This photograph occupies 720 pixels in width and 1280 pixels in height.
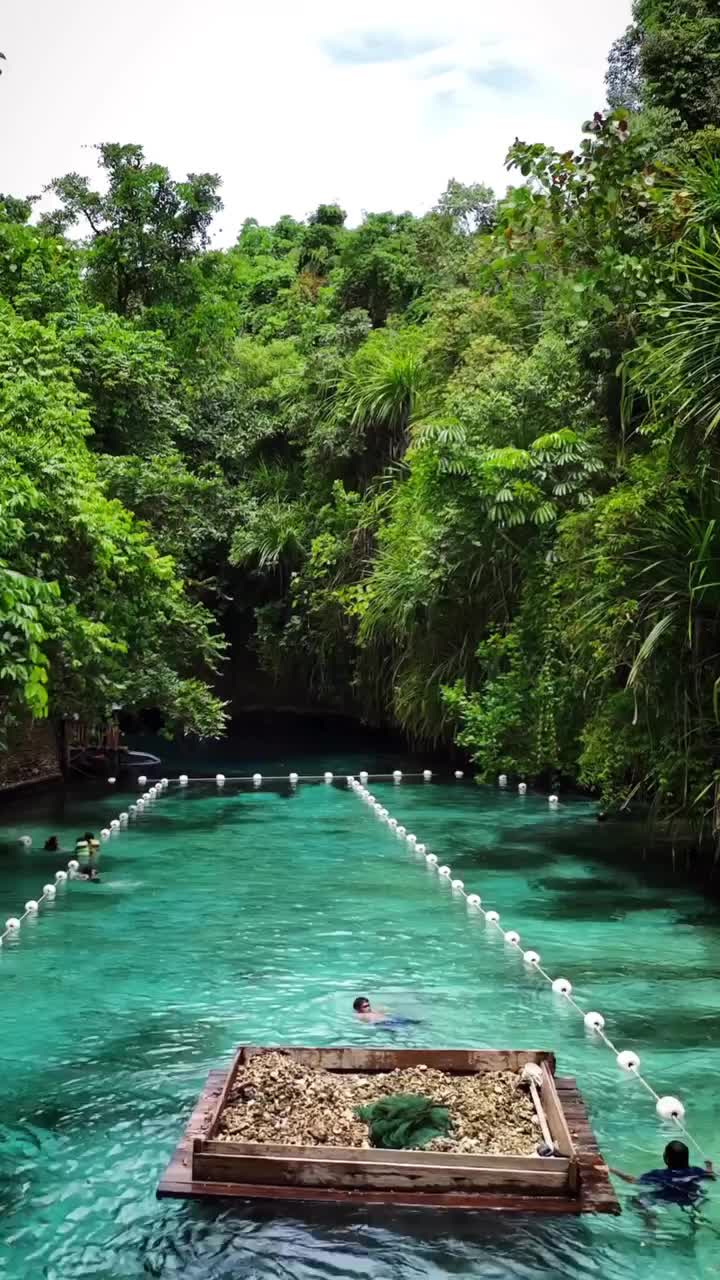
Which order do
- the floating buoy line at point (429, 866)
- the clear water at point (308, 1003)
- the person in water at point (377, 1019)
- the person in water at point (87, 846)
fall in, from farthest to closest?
the person in water at point (87, 846) → the person in water at point (377, 1019) → the floating buoy line at point (429, 866) → the clear water at point (308, 1003)

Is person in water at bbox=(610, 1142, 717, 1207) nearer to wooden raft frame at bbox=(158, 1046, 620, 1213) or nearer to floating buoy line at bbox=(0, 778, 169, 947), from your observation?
wooden raft frame at bbox=(158, 1046, 620, 1213)

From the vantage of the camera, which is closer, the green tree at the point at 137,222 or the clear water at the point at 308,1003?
the clear water at the point at 308,1003

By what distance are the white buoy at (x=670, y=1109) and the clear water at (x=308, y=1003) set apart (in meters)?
0.10

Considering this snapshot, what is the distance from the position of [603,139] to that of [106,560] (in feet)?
21.6

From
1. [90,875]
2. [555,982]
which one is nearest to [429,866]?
[90,875]

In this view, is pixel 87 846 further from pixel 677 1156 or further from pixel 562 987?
pixel 677 1156

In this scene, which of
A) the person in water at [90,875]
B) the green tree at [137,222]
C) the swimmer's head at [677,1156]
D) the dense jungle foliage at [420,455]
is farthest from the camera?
the green tree at [137,222]

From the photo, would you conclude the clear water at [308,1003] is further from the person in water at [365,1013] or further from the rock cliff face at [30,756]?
the rock cliff face at [30,756]

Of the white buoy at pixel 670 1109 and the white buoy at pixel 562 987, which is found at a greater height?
the white buoy at pixel 562 987

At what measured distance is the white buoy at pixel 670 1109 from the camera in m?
6.22

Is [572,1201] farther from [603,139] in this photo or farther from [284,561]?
[284,561]

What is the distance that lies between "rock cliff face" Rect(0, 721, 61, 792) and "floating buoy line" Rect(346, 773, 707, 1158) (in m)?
5.85

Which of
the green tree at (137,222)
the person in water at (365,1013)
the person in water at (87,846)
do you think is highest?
the green tree at (137,222)

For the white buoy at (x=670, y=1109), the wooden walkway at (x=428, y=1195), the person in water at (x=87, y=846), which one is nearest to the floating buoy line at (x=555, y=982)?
the white buoy at (x=670, y=1109)
